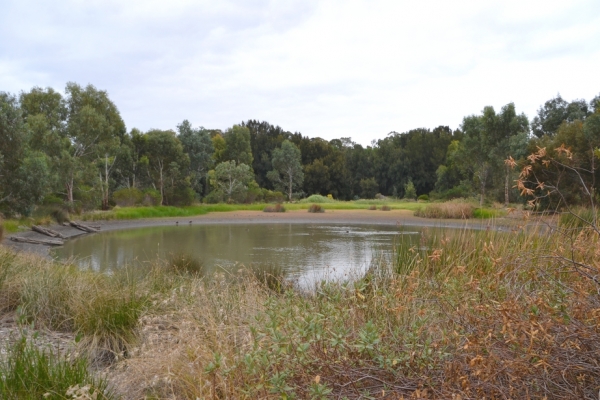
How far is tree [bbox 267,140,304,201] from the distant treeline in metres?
0.09

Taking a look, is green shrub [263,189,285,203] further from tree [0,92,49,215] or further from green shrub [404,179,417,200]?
tree [0,92,49,215]

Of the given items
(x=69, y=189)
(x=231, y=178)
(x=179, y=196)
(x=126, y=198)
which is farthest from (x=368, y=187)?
(x=69, y=189)

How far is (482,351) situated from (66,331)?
11.2ft

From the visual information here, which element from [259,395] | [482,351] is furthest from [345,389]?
[482,351]

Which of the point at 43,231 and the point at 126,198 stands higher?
the point at 126,198

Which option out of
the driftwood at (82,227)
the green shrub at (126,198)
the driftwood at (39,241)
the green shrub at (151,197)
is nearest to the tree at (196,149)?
the green shrub at (151,197)

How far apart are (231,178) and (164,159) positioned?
18.2 ft

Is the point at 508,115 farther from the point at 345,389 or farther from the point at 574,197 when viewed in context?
the point at 345,389

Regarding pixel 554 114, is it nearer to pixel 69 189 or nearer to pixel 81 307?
pixel 69 189

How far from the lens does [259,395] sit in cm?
245

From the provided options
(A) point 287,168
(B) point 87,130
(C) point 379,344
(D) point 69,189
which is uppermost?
(B) point 87,130

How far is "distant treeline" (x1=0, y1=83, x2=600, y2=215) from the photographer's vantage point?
1822 cm

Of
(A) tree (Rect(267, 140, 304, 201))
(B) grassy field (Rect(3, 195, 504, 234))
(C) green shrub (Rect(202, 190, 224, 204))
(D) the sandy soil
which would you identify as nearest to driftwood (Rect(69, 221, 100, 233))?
(B) grassy field (Rect(3, 195, 504, 234))

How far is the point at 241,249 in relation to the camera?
46.9 feet
